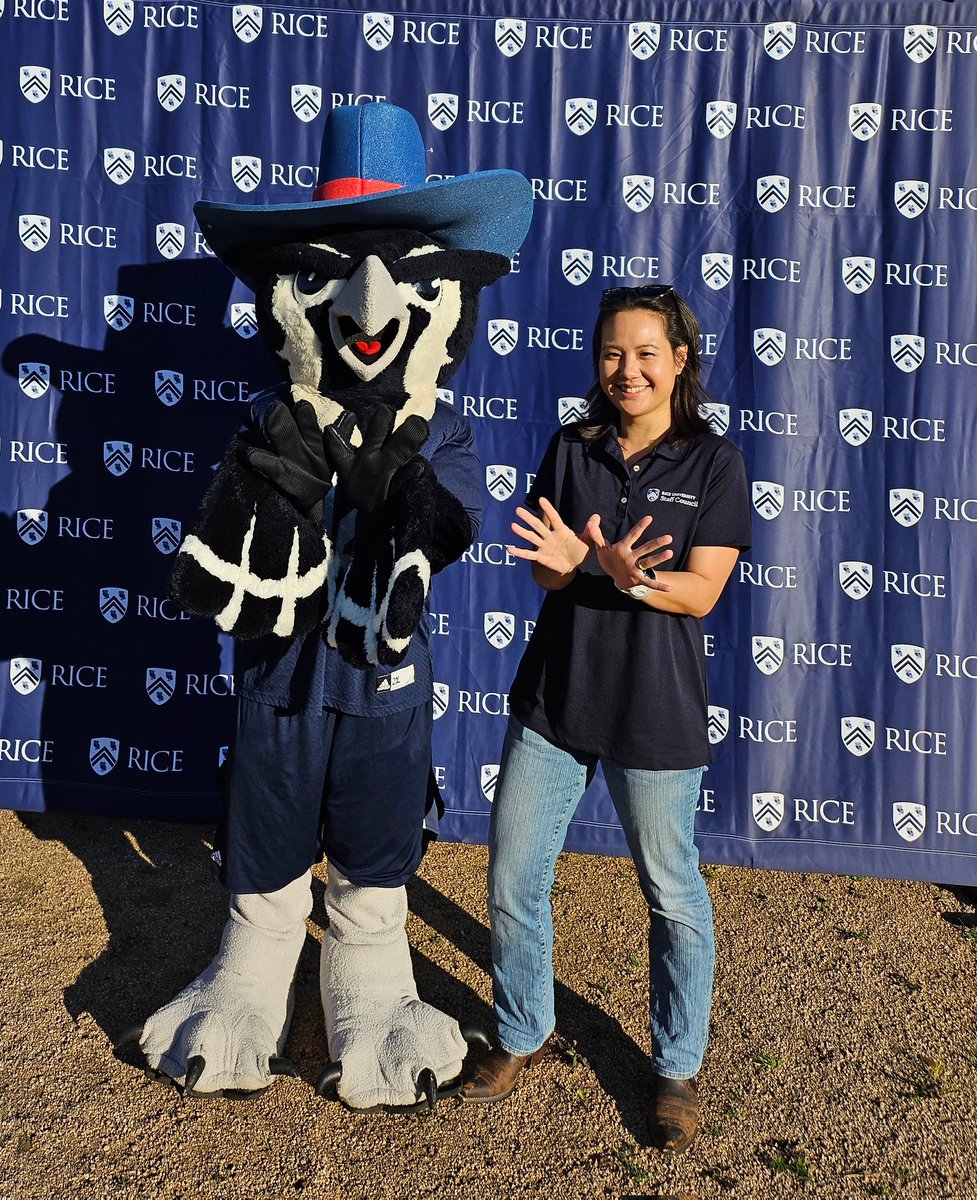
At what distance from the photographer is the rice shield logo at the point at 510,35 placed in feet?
12.0

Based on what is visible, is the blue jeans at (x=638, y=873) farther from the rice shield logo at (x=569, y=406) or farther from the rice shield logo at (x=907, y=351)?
the rice shield logo at (x=907, y=351)

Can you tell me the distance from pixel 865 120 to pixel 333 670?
3.13 metres

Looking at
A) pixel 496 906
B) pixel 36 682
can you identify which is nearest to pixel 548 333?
pixel 496 906

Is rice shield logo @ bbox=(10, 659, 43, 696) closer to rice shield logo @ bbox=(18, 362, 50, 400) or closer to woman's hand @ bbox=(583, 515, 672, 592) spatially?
rice shield logo @ bbox=(18, 362, 50, 400)

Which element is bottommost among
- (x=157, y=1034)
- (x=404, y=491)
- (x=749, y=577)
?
(x=157, y=1034)

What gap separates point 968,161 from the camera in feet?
11.8

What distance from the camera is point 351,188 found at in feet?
8.00

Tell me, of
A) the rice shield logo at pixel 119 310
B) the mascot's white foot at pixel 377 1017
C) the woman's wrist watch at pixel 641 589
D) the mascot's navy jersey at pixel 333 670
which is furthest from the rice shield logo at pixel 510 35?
the mascot's white foot at pixel 377 1017

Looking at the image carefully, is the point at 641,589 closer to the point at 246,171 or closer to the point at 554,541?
the point at 554,541

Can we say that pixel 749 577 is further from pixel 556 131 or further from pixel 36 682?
pixel 36 682

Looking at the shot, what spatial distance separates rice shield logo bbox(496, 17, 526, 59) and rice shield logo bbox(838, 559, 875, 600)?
2520 mm

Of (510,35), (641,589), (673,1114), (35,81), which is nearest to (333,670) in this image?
(641,589)

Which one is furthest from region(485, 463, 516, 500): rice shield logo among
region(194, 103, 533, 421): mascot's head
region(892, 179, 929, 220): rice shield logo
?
region(892, 179, 929, 220): rice shield logo

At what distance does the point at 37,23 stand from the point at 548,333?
2466 mm
